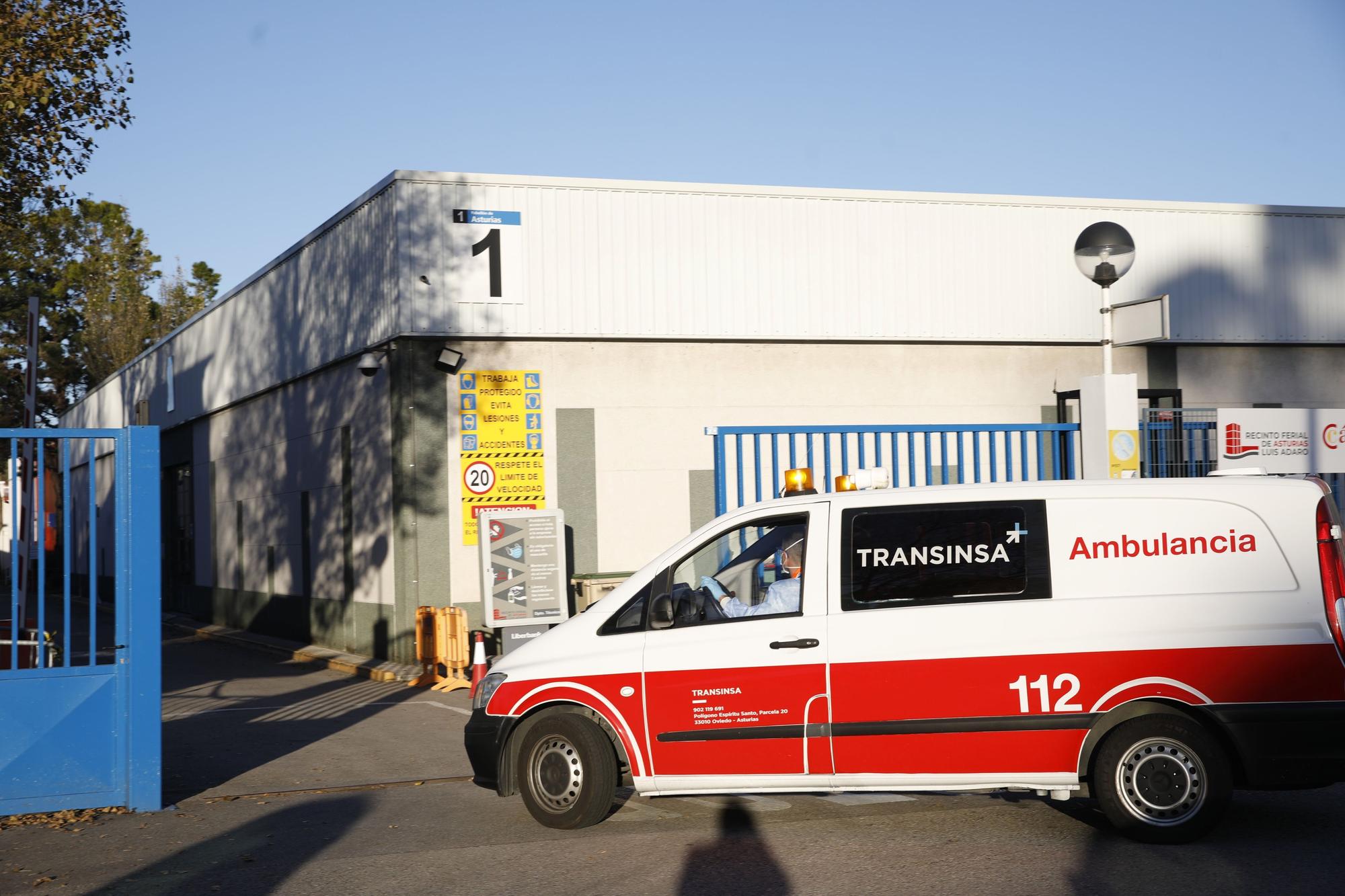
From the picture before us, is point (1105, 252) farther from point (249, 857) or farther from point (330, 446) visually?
point (330, 446)

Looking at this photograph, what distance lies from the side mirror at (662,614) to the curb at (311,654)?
9.30 meters

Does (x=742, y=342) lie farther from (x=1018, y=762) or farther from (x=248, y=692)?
(x=1018, y=762)

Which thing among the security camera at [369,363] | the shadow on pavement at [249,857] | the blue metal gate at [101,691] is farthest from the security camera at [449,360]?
the shadow on pavement at [249,857]

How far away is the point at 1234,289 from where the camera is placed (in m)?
20.1

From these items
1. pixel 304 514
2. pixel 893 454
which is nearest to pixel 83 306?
pixel 304 514

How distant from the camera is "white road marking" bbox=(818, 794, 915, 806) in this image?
27.9 ft

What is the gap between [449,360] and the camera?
663 inches

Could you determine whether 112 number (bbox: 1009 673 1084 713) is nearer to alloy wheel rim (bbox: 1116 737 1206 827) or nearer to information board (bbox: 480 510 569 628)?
alloy wheel rim (bbox: 1116 737 1206 827)

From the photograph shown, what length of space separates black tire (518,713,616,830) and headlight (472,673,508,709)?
353 mm

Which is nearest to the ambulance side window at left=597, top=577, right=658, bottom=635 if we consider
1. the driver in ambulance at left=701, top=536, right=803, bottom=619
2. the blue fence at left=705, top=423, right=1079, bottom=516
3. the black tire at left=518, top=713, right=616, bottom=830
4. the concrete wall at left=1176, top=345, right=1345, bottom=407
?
the driver in ambulance at left=701, top=536, right=803, bottom=619

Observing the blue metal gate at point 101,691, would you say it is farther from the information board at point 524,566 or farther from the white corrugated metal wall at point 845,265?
the white corrugated metal wall at point 845,265

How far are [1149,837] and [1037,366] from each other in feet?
43.0

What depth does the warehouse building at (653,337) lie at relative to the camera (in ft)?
56.0

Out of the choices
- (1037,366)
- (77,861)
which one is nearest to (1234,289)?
(1037,366)
